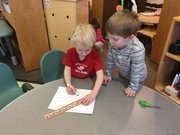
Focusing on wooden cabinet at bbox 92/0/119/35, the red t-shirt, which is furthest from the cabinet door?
wooden cabinet at bbox 92/0/119/35

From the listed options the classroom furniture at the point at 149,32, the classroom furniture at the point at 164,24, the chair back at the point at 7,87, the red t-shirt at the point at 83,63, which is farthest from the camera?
the classroom furniture at the point at 149,32

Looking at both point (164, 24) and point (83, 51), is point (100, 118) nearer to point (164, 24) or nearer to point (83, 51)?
point (83, 51)

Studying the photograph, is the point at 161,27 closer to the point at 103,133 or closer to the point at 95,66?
the point at 95,66

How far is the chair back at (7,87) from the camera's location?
3.93 feet

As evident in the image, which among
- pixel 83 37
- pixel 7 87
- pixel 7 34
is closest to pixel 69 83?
pixel 83 37

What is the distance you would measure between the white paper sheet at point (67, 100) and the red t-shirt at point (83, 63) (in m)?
0.16

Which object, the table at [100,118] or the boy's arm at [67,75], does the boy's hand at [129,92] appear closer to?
the table at [100,118]

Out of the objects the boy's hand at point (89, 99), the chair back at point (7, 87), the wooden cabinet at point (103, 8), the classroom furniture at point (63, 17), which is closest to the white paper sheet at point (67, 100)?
the boy's hand at point (89, 99)

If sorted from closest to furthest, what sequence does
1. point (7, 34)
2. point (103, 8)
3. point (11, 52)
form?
1. point (7, 34)
2. point (11, 52)
3. point (103, 8)

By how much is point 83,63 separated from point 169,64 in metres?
1.12

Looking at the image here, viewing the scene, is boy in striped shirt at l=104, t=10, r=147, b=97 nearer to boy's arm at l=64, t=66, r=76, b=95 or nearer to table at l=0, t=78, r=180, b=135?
table at l=0, t=78, r=180, b=135

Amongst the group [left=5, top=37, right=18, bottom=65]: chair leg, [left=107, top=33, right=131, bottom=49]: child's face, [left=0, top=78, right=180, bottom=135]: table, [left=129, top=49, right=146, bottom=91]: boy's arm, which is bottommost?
[left=5, top=37, right=18, bottom=65]: chair leg

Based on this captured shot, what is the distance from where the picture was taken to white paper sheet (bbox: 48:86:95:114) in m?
0.85

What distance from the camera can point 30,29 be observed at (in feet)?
6.77
